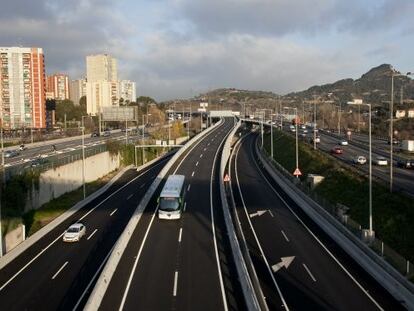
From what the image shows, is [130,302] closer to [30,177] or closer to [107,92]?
[30,177]

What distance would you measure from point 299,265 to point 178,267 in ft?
23.1

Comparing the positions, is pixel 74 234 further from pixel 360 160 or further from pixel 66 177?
pixel 360 160

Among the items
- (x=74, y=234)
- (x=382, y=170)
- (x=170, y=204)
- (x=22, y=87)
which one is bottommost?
(x=74, y=234)

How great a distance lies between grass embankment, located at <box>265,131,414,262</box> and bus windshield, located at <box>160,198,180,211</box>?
45.0ft

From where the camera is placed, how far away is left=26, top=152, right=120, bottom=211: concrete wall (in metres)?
48.2

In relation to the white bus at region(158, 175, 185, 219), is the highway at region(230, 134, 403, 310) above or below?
below

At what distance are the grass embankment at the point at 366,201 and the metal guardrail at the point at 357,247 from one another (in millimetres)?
2248

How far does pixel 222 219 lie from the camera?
126ft

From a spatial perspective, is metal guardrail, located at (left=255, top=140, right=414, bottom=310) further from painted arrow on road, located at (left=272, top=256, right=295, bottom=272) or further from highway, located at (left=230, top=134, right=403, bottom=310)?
painted arrow on road, located at (left=272, top=256, right=295, bottom=272)

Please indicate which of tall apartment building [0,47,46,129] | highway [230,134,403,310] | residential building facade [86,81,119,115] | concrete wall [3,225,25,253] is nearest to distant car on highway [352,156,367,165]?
highway [230,134,403,310]

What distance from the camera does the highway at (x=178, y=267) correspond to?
A: 858 inches

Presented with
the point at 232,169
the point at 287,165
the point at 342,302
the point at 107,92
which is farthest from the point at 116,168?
the point at 107,92

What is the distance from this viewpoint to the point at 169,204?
3788 cm

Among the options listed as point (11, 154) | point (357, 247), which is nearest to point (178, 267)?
point (357, 247)
